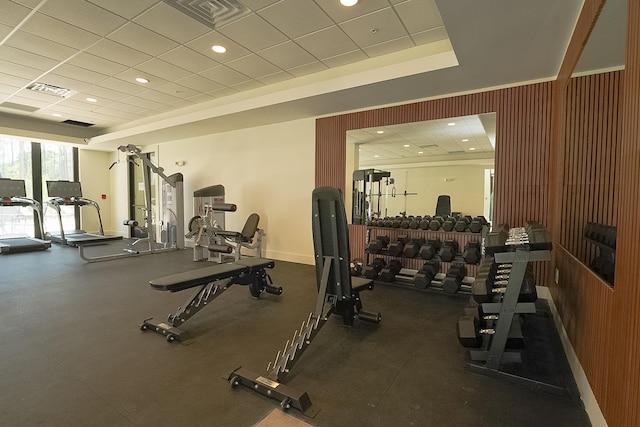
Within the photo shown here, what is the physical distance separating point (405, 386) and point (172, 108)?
21.2 ft

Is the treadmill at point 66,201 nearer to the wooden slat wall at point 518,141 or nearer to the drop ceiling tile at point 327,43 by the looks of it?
the drop ceiling tile at point 327,43

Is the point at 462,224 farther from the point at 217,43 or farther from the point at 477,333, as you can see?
the point at 217,43

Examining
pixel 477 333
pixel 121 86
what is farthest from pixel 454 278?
pixel 121 86

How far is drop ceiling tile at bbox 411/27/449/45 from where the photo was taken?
3.24 meters

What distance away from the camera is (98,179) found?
9.04 meters

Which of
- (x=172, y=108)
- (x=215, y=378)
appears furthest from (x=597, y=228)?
(x=172, y=108)

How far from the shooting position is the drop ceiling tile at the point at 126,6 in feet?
9.16

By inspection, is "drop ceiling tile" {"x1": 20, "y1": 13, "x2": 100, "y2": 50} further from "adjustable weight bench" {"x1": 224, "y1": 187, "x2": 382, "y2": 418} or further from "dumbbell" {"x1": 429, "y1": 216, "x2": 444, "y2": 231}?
"dumbbell" {"x1": 429, "y1": 216, "x2": 444, "y2": 231}

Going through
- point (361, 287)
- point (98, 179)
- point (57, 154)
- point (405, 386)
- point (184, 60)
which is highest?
point (184, 60)

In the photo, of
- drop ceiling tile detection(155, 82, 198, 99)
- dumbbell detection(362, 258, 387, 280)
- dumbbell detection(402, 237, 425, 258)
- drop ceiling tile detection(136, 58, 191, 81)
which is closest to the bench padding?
dumbbell detection(362, 258, 387, 280)

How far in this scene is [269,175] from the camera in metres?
5.88

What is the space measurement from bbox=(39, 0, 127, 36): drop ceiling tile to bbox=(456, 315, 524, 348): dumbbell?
4.21m

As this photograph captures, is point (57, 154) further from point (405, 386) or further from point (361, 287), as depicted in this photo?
point (405, 386)

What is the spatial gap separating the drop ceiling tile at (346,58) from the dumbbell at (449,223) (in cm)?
241
